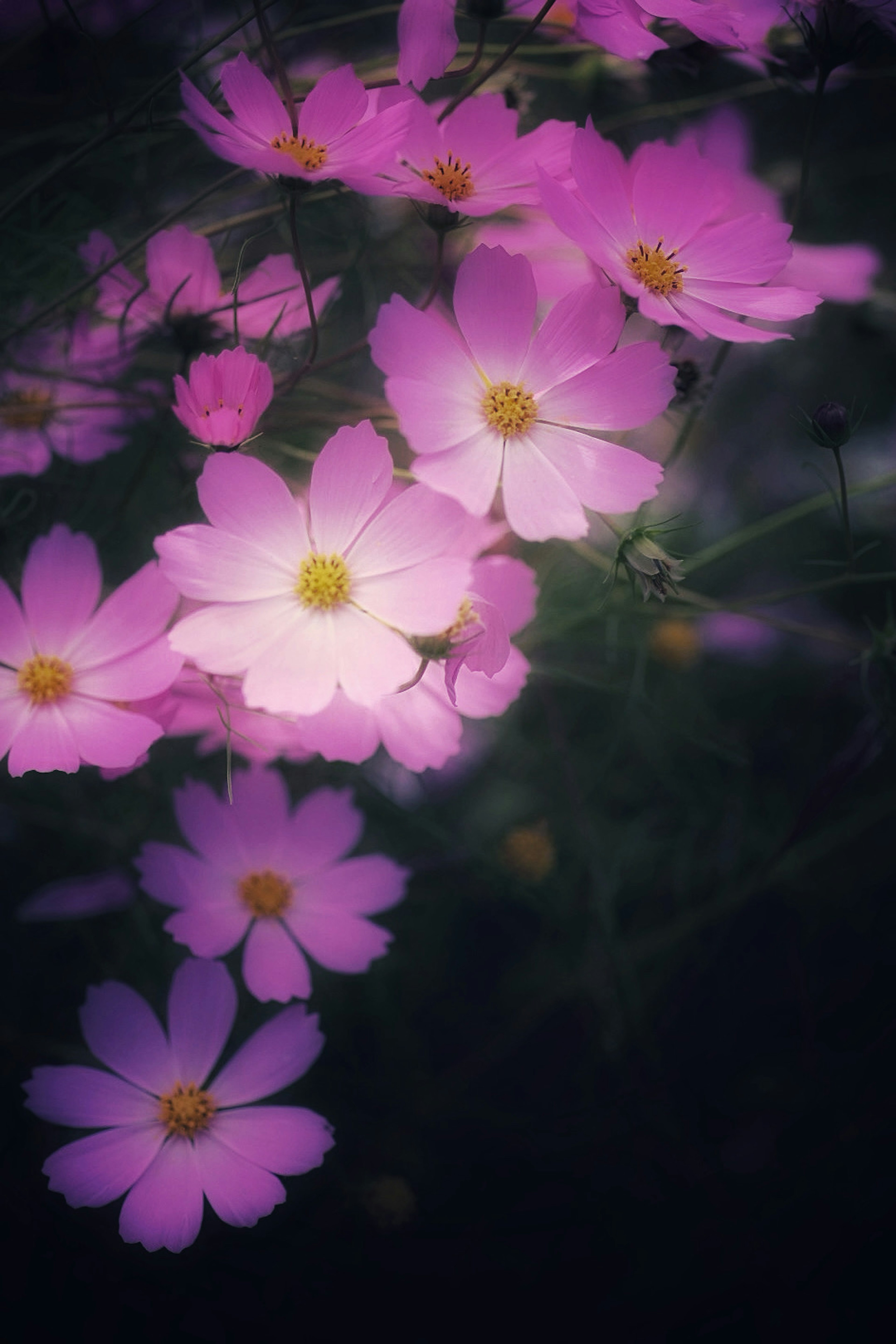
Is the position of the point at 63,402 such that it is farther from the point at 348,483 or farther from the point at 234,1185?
the point at 234,1185

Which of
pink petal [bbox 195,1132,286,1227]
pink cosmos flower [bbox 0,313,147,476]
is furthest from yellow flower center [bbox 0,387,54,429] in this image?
pink petal [bbox 195,1132,286,1227]

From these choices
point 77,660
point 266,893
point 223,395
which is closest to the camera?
point 223,395

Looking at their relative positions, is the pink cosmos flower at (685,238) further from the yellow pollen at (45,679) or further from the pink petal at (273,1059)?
the pink petal at (273,1059)

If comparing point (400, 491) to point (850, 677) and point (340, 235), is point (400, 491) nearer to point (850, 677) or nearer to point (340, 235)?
point (340, 235)

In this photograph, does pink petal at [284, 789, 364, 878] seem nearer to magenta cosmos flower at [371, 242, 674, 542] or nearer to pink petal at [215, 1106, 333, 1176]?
pink petal at [215, 1106, 333, 1176]

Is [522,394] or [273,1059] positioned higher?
[522,394]

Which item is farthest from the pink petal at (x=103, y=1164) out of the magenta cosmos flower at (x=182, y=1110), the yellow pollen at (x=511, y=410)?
the yellow pollen at (x=511, y=410)

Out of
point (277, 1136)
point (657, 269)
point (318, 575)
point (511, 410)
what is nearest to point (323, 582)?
point (318, 575)
